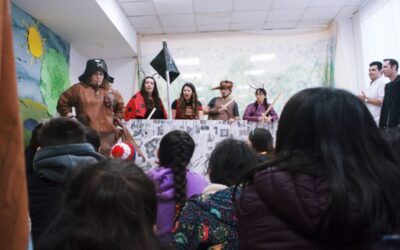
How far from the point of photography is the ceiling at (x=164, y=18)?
4680 mm

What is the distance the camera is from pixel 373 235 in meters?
0.77

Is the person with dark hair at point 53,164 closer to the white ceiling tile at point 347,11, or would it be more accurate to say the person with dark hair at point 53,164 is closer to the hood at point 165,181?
the hood at point 165,181

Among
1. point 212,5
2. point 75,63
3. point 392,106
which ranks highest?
point 212,5

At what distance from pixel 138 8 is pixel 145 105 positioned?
6.94ft

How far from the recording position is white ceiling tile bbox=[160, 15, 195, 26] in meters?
5.88

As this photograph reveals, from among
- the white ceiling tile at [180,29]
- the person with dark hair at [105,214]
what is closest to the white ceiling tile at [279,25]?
the white ceiling tile at [180,29]

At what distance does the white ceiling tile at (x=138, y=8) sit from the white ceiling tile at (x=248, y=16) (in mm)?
1318

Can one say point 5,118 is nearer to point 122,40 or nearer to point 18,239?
point 18,239

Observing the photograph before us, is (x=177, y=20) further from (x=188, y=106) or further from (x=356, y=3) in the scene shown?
(x=356, y=3)

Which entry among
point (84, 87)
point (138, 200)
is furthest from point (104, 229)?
point (84, 87)

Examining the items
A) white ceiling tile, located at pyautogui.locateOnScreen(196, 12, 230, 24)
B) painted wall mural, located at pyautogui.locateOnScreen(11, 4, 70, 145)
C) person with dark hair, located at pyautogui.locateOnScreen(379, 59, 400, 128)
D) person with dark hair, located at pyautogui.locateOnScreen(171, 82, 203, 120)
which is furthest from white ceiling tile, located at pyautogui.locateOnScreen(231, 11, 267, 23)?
painted wall mural, located at pyautogui.locateOnScreen(11, 4, 70, 145)

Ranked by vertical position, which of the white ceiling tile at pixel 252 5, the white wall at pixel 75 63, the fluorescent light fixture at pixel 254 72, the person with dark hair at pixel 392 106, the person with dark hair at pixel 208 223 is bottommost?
the person with dark hair at pixel 208 223

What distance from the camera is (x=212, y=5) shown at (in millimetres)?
5496

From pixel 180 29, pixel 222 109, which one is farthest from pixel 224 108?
pixel 180 29
